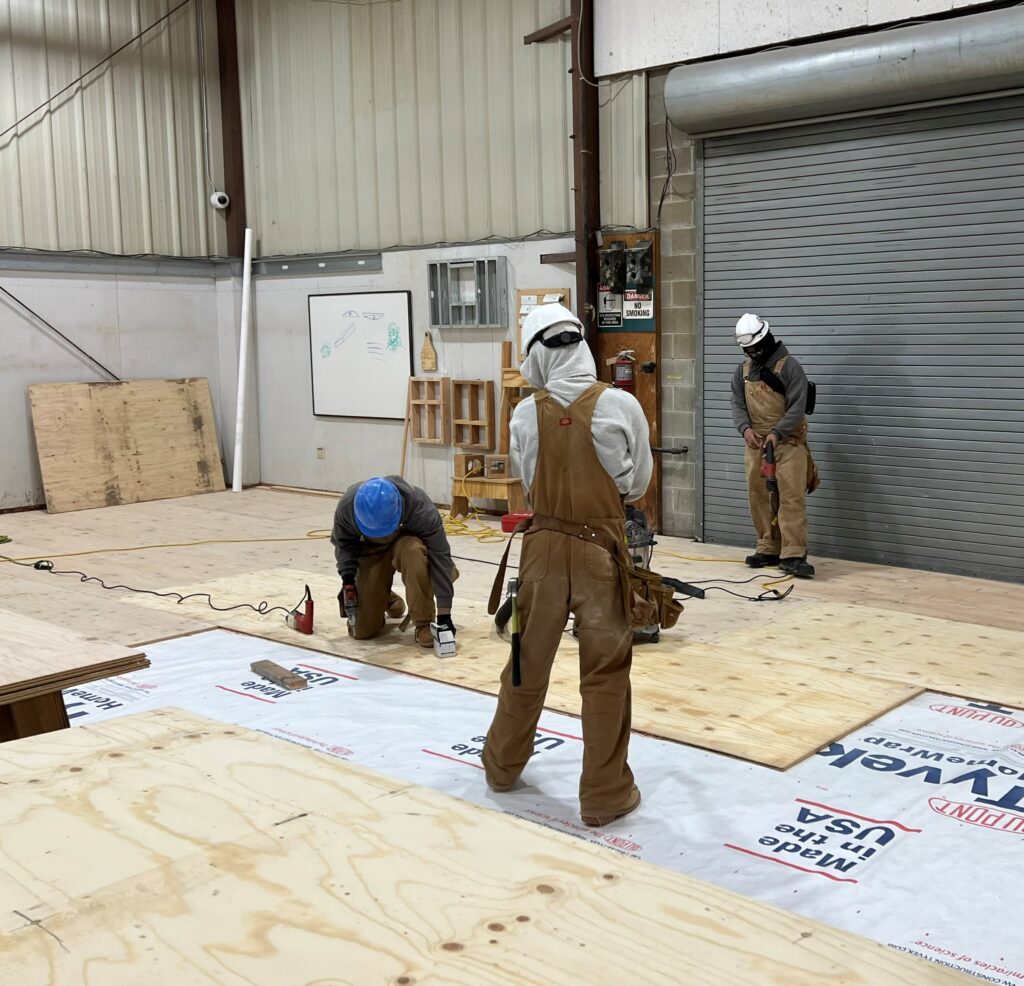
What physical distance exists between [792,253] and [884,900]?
5.76m

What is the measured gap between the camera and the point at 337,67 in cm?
1133

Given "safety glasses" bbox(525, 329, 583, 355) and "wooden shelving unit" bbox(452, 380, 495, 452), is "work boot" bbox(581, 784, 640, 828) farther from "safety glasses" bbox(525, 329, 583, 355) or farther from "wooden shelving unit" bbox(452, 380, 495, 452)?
"wooden shelving unit" bbox(452, 380, 495, 452)

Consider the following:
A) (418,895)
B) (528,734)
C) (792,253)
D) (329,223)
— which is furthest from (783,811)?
(329,223)

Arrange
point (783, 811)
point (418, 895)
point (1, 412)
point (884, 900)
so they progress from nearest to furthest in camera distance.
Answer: point (418, 895), point (884, 900), point (783, 811), point (1, 412)

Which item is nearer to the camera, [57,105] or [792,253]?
[792,253]

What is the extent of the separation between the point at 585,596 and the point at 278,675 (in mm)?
2169

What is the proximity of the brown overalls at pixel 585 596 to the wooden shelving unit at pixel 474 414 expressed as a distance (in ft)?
20.9

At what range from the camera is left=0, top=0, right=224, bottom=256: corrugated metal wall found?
10.9m

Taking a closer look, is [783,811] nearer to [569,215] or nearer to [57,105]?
[569,215]

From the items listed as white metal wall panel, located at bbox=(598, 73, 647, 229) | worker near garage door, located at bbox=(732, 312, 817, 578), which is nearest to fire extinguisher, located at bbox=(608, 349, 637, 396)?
white metal wall panel, located at bbox=(598, 73, 647, 229)

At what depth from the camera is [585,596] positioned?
3.86 metres

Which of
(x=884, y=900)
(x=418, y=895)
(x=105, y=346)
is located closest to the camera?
(x=418, y=895)

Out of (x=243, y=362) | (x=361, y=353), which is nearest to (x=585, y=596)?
(x=361, y=353)

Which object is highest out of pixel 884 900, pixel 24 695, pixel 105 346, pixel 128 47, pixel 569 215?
pixel 128 47
